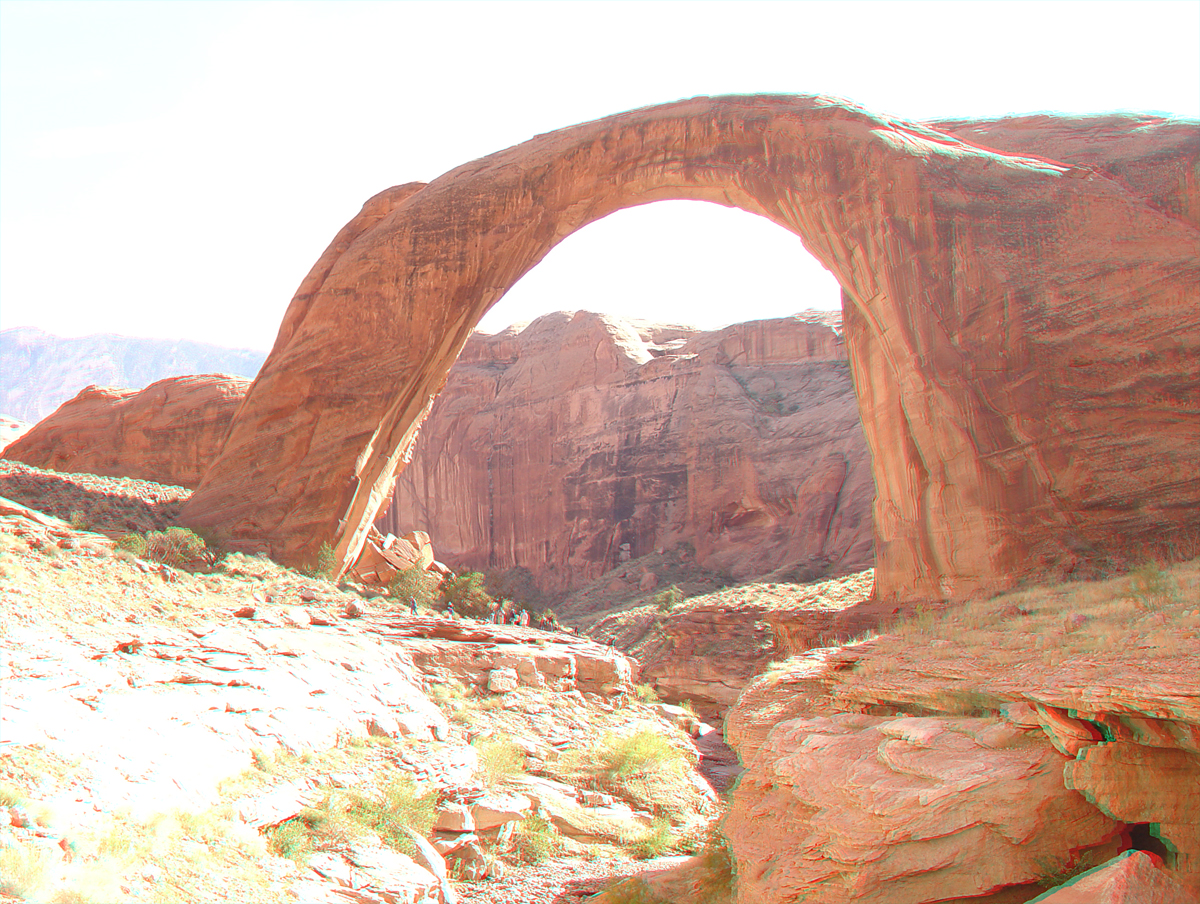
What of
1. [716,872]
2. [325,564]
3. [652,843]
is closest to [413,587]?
[325,564]

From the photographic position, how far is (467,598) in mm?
23391

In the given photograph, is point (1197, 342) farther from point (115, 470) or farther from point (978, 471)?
point (115, 470)

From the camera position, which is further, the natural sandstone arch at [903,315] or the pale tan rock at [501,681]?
the natural sandstone arch at [903,315]

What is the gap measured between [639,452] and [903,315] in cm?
2297

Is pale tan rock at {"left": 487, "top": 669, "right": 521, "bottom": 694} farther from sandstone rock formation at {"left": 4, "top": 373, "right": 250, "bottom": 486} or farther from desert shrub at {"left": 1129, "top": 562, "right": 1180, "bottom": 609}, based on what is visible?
sandstone rock formation at {"left": 4, "top": 373, "right": 250, "bottom": 486}

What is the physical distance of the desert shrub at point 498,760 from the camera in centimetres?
860

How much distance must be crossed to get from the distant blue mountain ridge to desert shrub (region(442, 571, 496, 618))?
450 ft

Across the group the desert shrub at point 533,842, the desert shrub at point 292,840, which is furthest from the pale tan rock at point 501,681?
the desert shrub at point 292,840

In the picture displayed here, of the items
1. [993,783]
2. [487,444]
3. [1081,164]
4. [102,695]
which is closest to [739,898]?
[993,783]

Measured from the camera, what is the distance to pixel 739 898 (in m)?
6.06

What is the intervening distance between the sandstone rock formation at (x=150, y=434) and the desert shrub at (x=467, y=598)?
6988mm

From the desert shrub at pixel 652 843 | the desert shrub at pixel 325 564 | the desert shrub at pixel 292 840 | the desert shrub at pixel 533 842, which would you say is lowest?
the desert shrub at pixel 652 843

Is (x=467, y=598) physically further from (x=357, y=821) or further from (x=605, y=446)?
(x=357, y=821)

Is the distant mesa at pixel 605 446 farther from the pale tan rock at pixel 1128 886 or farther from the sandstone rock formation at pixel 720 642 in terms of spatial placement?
the pale tan rock at pixel 1128 886
